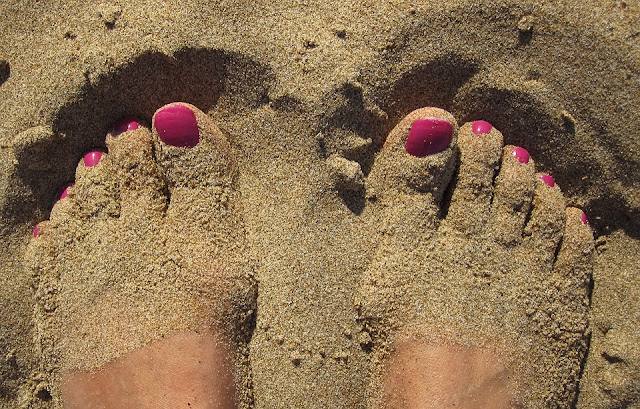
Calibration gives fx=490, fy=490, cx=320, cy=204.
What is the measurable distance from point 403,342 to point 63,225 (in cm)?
149

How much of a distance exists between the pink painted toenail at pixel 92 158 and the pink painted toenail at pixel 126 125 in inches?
5.2

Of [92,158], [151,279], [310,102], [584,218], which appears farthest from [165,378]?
[584,218]

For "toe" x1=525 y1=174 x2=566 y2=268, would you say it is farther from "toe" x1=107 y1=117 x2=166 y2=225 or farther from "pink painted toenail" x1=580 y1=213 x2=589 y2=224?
"toe" x1=107 y1=117 x2=166 y2=225

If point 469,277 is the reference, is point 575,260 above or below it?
above

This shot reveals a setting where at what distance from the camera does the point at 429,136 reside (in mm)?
1979

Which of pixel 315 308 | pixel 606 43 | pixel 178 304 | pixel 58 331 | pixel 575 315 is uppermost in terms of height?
pixel 606 43

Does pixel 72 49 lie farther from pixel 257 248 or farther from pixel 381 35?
pixel 381 35

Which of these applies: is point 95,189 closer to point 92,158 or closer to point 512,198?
point 92,158

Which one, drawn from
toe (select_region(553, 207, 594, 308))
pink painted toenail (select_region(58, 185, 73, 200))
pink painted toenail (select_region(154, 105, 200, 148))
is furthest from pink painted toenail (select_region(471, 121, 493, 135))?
pink painted toenail (select_region(58, 185, 73, 200))

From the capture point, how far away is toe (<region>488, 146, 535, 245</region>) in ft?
6.75

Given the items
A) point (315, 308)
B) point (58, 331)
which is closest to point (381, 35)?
point (315, 308)

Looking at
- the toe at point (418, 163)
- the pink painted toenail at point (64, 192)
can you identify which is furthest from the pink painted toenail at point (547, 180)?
the pink painted toenail at point (64, 192)

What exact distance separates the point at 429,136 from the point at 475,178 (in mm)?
277

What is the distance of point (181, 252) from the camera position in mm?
1974
